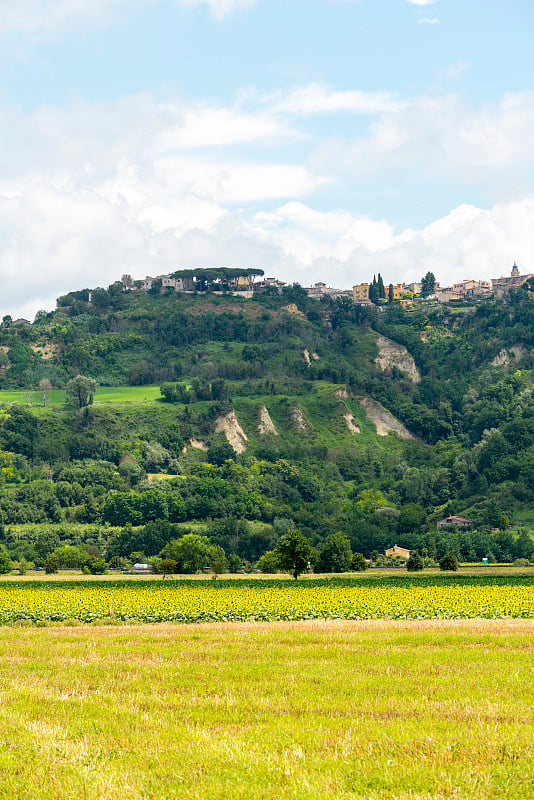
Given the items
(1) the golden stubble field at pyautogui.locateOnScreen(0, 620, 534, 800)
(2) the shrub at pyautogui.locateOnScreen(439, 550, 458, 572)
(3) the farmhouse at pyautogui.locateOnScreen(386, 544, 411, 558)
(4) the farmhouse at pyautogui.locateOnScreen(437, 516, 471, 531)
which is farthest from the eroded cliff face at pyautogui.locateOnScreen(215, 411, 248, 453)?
(1) the golden stubble field at pyautogui.locateOnScreen(0, 620, 534, 800)

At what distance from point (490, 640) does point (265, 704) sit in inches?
563

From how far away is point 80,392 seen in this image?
194 m

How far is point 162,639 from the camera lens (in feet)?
101

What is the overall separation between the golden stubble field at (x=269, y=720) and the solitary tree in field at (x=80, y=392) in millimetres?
168618

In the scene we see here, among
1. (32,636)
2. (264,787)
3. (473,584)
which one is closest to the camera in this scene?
(264,787)

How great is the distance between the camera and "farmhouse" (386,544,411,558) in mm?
139000

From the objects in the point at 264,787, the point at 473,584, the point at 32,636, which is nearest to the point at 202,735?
the point at 264,787

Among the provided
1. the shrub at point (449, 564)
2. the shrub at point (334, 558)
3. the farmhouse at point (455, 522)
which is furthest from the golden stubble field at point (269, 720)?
the farmhouse at point (455, 522)

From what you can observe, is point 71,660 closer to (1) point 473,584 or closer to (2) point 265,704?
(2) point 265,704

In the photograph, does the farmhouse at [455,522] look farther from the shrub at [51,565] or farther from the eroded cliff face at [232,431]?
the shrub at [51,565]

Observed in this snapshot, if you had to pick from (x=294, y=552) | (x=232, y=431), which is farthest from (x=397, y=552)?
(x=232, y=431)

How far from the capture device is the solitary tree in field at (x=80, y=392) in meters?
193

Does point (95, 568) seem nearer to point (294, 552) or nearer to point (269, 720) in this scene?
point (294, 552)

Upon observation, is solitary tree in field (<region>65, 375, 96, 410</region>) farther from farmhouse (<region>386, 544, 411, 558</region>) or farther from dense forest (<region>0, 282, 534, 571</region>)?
farmhouse (<region>386, 544, 411, 558</region>)
